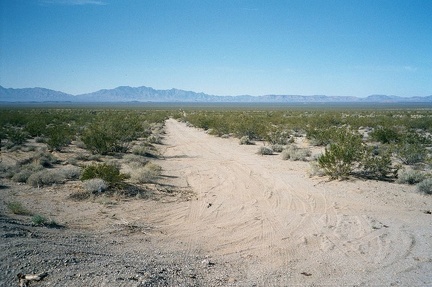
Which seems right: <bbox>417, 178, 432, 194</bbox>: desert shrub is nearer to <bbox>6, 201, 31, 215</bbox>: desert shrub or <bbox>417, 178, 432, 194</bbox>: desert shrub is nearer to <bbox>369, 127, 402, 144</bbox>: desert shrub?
<bbox>6, 201, 31, 215</bbox>: desert shrub

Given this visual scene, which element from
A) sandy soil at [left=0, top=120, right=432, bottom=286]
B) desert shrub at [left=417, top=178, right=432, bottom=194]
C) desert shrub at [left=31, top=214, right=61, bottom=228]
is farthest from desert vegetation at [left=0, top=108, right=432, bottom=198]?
desert shrub at [left=31, top=214, right=61, bottom=228]

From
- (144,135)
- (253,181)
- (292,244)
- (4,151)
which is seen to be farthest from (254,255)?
(144,135)

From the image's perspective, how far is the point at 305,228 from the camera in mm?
9000

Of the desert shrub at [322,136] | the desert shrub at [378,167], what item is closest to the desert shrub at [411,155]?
the desert shrub at [378,167]

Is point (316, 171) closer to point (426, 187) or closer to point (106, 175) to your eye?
point (426, 187)

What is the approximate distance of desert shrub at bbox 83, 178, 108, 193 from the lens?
37.7ft

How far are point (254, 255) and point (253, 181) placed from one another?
7355 mm

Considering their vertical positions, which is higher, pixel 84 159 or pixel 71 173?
pixel 71 173

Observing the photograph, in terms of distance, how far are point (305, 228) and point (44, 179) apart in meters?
10.3

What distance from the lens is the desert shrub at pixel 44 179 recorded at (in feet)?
41.2

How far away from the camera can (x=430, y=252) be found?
24.5 feet

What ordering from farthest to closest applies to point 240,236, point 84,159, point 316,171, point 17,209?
point 84,159
point 316,171
point 17,209
point 240,236

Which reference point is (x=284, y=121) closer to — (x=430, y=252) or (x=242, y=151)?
(x=242, y=151)

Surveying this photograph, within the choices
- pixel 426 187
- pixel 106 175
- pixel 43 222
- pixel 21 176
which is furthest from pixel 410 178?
pixel 21 176
